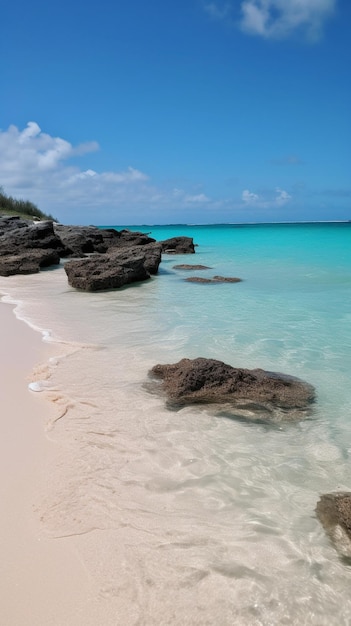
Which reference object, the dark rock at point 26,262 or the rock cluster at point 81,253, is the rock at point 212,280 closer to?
the rock cluster at point 81,253

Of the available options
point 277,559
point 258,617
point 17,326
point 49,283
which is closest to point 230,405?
point 277,559

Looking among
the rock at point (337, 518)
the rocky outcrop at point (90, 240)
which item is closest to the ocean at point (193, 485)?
the rock at point (337, 518)

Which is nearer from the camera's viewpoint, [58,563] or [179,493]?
[58,563]

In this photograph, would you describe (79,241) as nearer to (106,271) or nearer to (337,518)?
(106,271)

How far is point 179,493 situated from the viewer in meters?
2.96

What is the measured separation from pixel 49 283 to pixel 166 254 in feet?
40.8

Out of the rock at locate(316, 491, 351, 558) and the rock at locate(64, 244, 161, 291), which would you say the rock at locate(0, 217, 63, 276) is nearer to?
the rock at locate(64, 244, 161, 291)

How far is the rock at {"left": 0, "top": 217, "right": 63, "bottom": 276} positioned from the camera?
14.5 m

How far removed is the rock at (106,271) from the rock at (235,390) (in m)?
7.13

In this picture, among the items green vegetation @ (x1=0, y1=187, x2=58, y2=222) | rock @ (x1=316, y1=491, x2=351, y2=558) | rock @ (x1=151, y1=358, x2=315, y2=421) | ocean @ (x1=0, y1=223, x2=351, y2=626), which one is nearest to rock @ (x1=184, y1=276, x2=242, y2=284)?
ocean @ (x1=0, y1=223, x2=351, y2=626)

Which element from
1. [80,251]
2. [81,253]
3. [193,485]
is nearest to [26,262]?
[81,253]

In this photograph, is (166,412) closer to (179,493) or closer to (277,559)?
(179,493)

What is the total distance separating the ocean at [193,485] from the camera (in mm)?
2141

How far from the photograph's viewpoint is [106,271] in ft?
39.1
